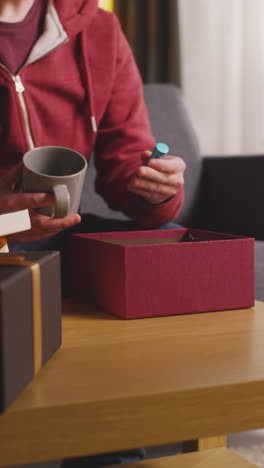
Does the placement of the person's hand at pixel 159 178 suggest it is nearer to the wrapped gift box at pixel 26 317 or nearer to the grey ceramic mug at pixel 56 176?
the grey ceramic mug at pixel 56 176

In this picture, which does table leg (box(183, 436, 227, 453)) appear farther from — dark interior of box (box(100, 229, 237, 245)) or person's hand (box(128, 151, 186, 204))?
person's hand (box(128, 151, 186, 204))

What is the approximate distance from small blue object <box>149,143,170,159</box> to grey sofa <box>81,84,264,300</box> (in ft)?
2.05

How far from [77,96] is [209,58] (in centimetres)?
125

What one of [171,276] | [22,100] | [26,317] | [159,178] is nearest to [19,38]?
[22,100]

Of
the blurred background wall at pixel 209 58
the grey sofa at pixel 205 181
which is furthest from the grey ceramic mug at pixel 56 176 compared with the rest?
the blurred background wall at pixel 209 58

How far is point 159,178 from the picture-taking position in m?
0.94

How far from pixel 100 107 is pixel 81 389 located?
2.88 feet

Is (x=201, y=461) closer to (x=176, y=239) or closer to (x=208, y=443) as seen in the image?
(x=208, y=443)

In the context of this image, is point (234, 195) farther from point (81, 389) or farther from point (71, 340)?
point (81, 389)

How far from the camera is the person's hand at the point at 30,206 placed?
78 centimetres

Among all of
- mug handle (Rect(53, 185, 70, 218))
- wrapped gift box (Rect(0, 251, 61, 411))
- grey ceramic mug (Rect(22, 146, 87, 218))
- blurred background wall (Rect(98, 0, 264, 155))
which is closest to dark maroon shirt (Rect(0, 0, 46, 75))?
grey ceramic mug (Rect(22, 146, 87, 218))

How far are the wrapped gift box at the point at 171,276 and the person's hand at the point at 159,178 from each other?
20 cm

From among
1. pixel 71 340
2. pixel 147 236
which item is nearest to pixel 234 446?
pixel 147 236

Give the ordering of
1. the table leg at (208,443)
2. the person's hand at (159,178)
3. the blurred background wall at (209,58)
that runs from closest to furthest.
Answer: the table leg at (208,443), the person's hand at (159,178), the blurred background wall at (209,58)
